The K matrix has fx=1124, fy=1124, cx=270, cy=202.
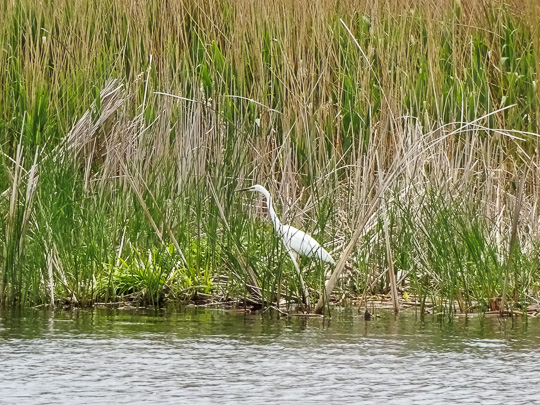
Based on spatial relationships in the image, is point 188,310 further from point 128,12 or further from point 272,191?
point 128,12

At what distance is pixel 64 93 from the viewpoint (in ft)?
23.4

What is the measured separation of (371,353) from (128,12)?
12.4ft

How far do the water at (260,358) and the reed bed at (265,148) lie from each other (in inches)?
11.6

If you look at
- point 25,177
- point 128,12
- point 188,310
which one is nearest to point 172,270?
point 188,310

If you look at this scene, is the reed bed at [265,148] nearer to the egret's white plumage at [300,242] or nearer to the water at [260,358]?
the egret's white plumage at [300,242]

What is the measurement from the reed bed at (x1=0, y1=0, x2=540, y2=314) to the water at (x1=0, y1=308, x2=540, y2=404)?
0.30 m

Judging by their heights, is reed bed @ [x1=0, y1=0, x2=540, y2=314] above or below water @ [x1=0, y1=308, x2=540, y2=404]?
above

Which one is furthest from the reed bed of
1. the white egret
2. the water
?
the water

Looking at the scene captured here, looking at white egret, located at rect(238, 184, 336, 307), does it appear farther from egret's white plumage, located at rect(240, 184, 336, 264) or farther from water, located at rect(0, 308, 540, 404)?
water, located at rect(0, 308, 540, 404)

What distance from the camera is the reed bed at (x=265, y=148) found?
5.40 m

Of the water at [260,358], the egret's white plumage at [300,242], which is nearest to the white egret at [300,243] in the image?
the egret's white plumage at [300,242]

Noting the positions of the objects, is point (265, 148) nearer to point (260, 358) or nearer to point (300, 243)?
point (300, 243)

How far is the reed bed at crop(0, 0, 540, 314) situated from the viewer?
5.40 metres

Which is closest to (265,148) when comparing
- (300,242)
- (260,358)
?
(300,242)
